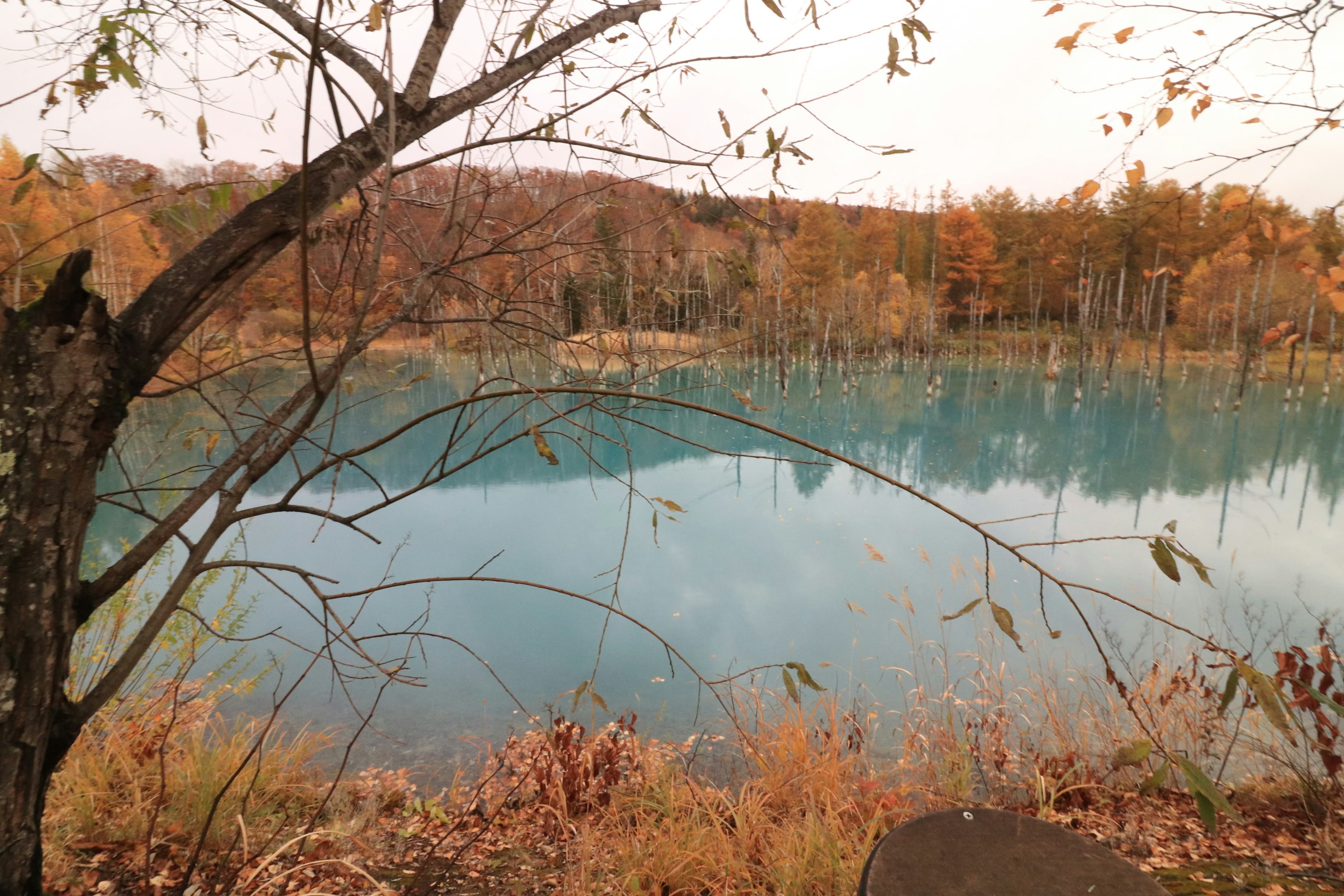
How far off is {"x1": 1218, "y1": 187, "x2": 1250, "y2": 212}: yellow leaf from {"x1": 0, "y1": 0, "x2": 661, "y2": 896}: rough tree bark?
2257 mm

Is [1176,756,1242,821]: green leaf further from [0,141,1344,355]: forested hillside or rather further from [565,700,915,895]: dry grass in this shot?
[565,700,915,895]: dry grass

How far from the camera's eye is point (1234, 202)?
2.01m

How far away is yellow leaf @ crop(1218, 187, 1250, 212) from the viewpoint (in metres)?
2.02

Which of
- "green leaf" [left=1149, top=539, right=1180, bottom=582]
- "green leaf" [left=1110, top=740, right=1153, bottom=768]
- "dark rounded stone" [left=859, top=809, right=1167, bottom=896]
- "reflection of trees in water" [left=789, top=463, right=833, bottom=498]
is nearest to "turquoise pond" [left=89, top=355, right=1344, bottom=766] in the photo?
"reflection of trees in water" [left=789, top=463, right=833, bottom=498]

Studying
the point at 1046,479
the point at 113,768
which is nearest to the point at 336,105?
the point at 113,768

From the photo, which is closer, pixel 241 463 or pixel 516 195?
pixel 241 463

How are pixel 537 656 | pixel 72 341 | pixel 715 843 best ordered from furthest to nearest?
pixel 537 656 → pixel 715 843 → pixel 72 341

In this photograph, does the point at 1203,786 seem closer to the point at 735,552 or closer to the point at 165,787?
the point at 165,787

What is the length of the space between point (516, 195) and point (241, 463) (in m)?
1.09

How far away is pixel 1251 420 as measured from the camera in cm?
1766

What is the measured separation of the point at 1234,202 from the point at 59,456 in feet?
9.03

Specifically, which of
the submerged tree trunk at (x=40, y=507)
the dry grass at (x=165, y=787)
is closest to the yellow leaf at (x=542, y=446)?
the submerged tree trunk at (x=40, y=507)

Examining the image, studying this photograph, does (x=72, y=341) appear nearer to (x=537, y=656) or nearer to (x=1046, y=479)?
(x=537, y=656)

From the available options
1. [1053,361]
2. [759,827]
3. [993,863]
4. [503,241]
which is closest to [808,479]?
[759,827]
